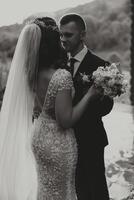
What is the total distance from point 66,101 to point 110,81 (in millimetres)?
282

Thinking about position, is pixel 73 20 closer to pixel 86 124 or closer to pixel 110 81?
pixel 86 124

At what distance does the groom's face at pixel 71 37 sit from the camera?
3.32 m

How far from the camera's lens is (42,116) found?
2.72 m

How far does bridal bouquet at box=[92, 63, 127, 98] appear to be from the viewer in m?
2.59

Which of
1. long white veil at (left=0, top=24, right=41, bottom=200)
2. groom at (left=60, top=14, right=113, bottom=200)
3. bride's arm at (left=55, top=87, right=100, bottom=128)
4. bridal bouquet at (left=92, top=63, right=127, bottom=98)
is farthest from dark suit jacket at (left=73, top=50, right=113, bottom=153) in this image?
bride's arm at (left=55, top=87, right=100, bottom=128)

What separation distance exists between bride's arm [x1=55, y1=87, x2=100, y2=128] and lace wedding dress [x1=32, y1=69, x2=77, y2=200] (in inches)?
4.4

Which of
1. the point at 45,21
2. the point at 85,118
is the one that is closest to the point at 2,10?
the point at 85,118

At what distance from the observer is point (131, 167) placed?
4430 mm

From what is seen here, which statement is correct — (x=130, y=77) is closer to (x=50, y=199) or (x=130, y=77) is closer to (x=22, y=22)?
(x=22, y=22)

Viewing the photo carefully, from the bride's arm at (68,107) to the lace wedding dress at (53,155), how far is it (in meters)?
0.11

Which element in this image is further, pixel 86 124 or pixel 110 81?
pixel 86 124

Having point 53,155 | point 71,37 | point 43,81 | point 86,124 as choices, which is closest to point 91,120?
point 86,124

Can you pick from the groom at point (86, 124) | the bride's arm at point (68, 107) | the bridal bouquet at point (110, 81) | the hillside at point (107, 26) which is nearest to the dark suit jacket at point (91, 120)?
the groom at point (86, 124)

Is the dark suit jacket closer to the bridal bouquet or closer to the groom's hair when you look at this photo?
the groom's hair
